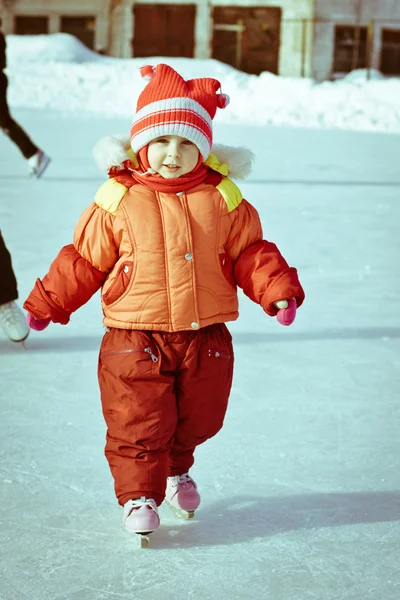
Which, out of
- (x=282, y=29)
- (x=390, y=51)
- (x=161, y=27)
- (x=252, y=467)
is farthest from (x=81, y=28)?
(x=252, y=467)

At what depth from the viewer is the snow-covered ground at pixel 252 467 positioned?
2205 millimetres

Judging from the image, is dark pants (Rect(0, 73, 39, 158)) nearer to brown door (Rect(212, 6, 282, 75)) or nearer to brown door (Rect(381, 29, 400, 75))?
brown door (Rect(212, 6, 282, 75))

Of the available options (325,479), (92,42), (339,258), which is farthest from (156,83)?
(92,42)

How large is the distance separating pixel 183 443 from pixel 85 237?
20.6 inches

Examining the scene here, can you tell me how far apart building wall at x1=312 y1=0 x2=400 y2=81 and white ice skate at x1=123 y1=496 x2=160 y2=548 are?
25325 millimetres

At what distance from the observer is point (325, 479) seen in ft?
9.09

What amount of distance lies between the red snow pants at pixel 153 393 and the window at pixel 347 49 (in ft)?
84.0

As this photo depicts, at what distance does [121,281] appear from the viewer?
7.67 feet

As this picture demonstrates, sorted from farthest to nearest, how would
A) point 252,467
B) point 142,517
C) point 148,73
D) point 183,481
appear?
point 252,467, point 183,481, point 148,73, point 142,517

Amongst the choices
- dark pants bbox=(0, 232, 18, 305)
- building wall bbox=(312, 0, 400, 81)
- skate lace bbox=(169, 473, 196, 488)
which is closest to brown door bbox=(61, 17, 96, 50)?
building wall bbox=(312, 0, 400, 81)

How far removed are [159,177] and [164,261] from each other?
0.60 feet

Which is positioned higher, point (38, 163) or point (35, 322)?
point (35, 322)

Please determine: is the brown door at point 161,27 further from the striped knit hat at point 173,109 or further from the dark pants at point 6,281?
the striped knit hat at point 173,109

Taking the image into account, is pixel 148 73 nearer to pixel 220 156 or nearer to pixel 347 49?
pixel 220 156
